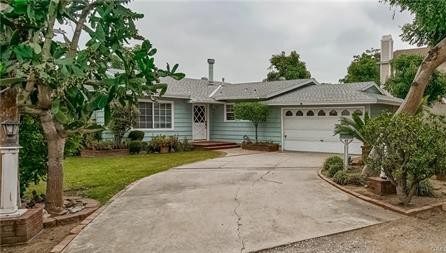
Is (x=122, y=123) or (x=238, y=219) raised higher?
(x=122, y=123)

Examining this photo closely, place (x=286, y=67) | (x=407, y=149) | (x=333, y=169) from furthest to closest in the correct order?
(x=286, y=67)
(x=333, y=169)
(x=407, y=149)

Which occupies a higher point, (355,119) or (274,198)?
(355,119)

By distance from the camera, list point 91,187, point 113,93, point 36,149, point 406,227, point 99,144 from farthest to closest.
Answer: point 99,144 < point 91,187 < point 36,149 < point 406,227 < point 113,93

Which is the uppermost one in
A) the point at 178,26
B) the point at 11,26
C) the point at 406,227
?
the point at 178,26

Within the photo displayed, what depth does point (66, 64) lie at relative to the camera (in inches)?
188

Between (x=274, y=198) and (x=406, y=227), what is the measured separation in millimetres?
2511

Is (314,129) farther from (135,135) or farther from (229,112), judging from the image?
(135,135)

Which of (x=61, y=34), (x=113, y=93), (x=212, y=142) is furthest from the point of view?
(x=212, y=142)

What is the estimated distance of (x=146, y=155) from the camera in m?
16.1

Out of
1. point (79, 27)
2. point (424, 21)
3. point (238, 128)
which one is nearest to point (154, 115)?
point (238, 128)

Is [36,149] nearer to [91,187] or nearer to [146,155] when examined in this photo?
[91,187]

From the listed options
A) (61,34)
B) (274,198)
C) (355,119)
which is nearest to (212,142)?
(355,119)

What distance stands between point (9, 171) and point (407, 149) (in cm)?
637

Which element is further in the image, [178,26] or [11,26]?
[178,26]
